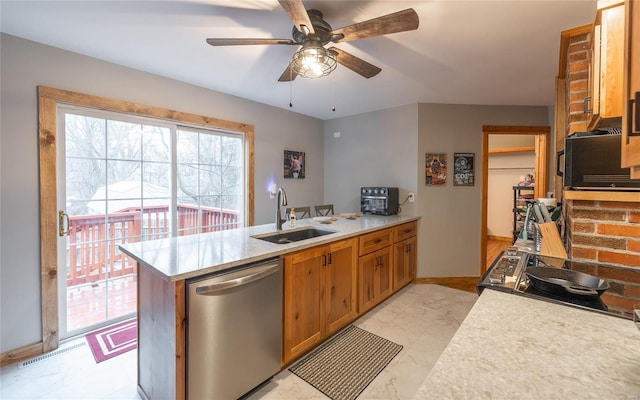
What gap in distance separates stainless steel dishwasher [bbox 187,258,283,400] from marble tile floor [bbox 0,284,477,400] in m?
0.24

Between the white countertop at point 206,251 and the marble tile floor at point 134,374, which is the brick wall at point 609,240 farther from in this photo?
the white countertop at point 206,251

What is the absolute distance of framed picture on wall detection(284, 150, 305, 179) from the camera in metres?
4.02

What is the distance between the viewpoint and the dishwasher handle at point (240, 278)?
142 cm

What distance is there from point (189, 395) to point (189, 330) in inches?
13.5

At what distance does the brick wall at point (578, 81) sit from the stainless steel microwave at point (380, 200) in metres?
2.03

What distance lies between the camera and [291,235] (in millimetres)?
2539

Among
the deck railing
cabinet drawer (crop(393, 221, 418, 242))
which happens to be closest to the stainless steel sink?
cabinet drawer (crop(393, 221, 418, 242))

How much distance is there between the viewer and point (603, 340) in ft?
2.48

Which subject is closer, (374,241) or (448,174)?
(374,241)

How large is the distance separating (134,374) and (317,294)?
1384 millimetres

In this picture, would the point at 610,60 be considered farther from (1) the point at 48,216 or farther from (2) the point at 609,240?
(1) the point at 48,216

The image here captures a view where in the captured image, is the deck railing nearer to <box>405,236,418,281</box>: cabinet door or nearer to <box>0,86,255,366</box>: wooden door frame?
<box>0,86,255,366</box>: wooden door frame

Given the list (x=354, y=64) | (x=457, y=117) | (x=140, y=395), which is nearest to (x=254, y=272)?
(x=140, y=395)

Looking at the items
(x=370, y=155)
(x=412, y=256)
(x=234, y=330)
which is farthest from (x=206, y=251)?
(x=370, y=155)
